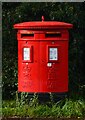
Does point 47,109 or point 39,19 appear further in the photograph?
point 39,19

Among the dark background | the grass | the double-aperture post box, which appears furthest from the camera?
the dark background

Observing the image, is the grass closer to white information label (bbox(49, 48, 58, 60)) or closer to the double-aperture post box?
the double-aperture post box

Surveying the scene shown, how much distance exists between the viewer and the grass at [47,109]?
663 cm

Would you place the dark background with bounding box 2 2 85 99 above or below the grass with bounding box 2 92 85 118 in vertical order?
above

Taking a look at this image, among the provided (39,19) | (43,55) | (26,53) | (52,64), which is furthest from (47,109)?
(39,19)

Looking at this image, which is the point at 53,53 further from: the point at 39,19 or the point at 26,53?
the point at 39,19

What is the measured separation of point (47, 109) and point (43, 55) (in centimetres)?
93

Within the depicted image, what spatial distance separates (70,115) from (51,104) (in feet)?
1.75

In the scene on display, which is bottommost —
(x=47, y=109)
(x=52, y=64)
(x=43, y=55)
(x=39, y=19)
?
(x=47, y=109)

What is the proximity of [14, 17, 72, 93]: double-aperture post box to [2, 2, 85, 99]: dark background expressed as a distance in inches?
46.8

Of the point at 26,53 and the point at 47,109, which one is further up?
the point at 26,53

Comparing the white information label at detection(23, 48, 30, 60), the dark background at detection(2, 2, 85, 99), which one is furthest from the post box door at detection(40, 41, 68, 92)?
the dark background at detection(2, 2, 85, 99)

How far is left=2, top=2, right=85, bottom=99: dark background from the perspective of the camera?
809cm

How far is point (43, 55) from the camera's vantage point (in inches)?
268
